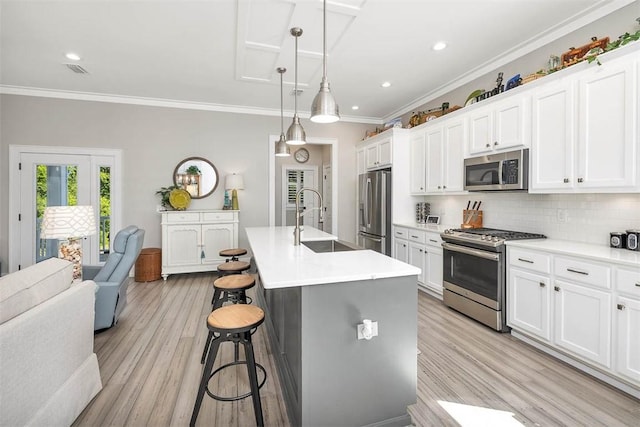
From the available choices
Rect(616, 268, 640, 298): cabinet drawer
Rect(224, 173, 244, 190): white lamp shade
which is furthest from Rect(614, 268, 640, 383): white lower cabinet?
Rect(224, 173, 244, 190): white lamp shade

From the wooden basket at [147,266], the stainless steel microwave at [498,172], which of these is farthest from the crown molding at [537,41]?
the wooden basket at [147,266]

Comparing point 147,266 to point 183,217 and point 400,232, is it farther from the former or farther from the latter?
point 400,232

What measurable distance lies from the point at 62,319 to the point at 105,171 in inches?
157

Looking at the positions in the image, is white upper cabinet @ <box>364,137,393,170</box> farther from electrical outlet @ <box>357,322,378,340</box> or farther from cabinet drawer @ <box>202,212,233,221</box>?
electrical outlet @ <box>357,322,378,340</box>

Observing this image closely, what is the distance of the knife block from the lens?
3.80 m

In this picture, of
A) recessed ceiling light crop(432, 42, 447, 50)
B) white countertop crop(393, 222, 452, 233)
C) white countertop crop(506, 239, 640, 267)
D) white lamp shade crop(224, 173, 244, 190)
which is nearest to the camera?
white countertop crop(506, 239, 640, 267)

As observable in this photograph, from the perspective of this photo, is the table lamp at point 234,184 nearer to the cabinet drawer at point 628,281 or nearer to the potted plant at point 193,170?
the potted plant at point 193,170

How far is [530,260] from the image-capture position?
2590mm

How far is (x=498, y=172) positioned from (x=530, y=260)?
0.97m

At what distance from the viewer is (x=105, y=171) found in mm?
4871

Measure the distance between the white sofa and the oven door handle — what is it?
3.18 m

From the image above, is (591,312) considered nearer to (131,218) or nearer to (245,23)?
(245,23)

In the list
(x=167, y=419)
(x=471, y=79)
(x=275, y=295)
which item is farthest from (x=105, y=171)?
(x=471, y=79)

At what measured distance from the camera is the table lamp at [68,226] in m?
2.42
